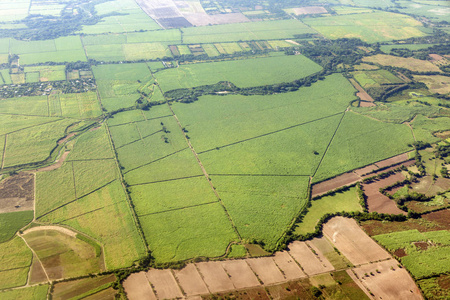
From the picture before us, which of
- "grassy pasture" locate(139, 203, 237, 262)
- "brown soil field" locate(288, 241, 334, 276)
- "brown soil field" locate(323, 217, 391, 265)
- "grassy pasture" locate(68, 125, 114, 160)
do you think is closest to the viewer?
"brown soil field" locate(288, 241, 334, 276)

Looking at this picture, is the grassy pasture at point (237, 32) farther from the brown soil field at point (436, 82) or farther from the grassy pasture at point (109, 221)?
the grassy pasture at point (109, 221)

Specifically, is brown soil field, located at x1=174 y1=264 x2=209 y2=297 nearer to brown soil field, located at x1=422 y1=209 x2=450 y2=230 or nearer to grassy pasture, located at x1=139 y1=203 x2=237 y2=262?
grassy pasture, located at x1=139 y1=203 x2=237 y2=262

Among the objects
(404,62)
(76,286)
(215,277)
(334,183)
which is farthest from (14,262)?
(404,62)

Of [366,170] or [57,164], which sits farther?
[57,164]

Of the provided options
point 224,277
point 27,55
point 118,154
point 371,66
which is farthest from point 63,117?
point 371,66

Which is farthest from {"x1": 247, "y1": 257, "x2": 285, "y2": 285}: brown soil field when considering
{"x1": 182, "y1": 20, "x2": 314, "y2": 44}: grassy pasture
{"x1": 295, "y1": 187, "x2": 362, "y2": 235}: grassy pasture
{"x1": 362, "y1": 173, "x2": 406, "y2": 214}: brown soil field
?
{"x1": 182, "y1": 20, "x2": 314, "y2": 44}: grassy pasture

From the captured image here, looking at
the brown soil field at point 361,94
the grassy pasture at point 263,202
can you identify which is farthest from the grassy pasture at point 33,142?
the brown soil field at point 361,94

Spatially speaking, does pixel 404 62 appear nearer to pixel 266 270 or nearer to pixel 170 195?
pixel 170 195
